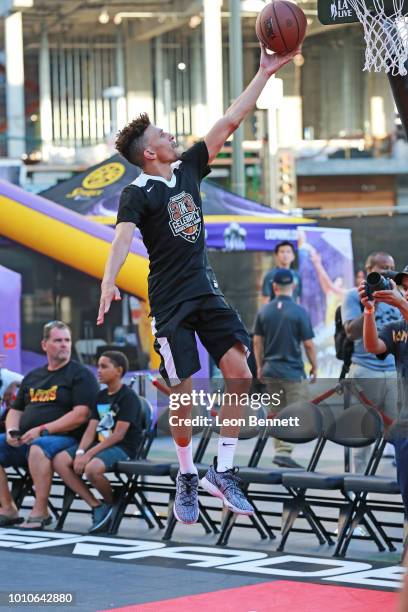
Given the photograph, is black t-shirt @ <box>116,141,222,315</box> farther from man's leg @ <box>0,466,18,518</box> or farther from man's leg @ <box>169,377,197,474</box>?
man's leg @ <box>0,466,18,518</box>

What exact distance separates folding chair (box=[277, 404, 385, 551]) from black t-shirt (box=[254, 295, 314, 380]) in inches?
99.9

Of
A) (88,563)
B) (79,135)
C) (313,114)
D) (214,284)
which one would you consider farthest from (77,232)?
(313,114)

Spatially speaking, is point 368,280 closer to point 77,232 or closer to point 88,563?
point 88,563

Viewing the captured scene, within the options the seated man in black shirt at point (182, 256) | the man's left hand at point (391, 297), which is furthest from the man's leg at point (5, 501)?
the man's left hand at point (391, 297)

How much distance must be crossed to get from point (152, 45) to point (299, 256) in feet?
61.2

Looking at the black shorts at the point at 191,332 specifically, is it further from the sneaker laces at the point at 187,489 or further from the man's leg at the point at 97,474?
the man's leg at the point at 97,474

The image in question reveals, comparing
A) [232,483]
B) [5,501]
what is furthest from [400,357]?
[5,501]

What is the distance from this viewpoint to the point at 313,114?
1409 inches

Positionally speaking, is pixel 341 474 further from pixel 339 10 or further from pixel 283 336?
pixel 339 10

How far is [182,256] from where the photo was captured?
6270mm

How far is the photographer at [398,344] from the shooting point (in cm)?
672

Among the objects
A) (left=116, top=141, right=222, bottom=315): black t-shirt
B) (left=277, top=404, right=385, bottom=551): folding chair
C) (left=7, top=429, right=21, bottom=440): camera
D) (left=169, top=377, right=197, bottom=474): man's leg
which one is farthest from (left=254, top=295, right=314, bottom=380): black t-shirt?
(left=116, top=141, right=222, bottom=315): black t-shirt

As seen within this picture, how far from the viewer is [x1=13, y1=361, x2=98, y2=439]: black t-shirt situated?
35.4 ft

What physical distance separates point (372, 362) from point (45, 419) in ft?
8.98
